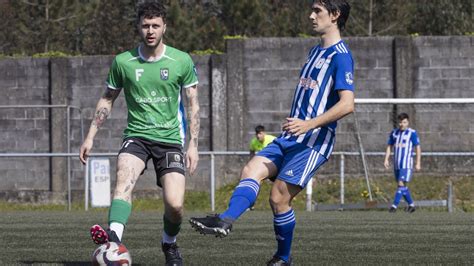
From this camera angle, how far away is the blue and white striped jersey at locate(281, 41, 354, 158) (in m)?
8.91

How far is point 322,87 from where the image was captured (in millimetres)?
8977

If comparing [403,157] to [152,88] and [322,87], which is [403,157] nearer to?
[152,88]

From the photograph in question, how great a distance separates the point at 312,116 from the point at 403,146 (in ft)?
48.0

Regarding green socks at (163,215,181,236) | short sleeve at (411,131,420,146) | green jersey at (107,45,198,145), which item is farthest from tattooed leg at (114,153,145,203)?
short sleeve at (411,131,420,146)

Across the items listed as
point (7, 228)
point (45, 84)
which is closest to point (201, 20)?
point (45, 84)

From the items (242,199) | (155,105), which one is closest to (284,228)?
(242,199)

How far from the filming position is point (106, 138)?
1092 inches

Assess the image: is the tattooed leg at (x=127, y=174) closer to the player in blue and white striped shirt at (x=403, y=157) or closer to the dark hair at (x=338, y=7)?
the dark hair at (x=338, y=7)

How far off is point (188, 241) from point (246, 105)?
48.1ft

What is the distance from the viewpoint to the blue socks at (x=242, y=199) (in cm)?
845

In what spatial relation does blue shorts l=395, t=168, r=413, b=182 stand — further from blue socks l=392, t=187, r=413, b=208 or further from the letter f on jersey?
the letter f on jersey

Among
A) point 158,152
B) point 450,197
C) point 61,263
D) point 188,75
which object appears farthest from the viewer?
point 450,197

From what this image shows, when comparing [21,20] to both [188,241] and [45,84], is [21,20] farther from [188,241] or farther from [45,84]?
[188,241]

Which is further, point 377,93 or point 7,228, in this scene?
point 377,93
